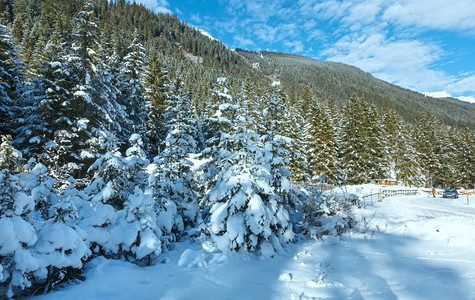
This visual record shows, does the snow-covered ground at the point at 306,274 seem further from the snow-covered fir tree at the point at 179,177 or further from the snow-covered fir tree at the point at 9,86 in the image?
the snow-covered fir tree at the point at 9,86

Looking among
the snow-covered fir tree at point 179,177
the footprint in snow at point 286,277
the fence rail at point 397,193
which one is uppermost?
the snow-covered fir tree at point 179,177

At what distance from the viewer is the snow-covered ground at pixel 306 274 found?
4.75m

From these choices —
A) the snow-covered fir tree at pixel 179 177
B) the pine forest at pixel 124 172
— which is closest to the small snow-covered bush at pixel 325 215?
the pine forest at pixel 124 172

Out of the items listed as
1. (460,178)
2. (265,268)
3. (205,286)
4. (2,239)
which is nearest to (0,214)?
(2,239)

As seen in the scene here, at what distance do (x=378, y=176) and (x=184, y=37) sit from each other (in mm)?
143535

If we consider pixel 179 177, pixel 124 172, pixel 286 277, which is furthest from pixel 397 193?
pixel 124 172

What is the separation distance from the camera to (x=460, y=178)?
46.1m

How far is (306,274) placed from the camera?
20.9 feet

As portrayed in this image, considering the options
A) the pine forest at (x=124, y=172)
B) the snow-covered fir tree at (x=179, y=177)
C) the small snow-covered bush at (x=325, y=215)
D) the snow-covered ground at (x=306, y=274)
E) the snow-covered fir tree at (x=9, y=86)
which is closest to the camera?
the pine forest at (x=124, y=172)

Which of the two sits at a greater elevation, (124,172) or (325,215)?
(124,172)

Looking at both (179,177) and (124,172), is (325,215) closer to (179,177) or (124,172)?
(179,177)

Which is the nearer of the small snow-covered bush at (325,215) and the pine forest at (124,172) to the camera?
the pine forest at (124,172)

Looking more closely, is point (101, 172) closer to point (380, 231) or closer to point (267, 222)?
point (267, 222)

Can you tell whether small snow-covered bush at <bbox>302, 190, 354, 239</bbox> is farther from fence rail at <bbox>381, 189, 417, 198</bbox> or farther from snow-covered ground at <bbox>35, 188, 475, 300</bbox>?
fence rail at <bbox>381, 189, 417, 198</bbox>
